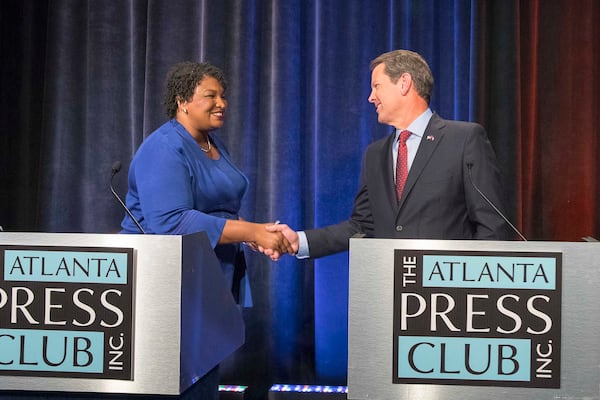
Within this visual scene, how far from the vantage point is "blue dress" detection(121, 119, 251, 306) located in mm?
2434

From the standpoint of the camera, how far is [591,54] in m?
3.31

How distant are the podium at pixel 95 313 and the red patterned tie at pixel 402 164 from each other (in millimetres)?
1035

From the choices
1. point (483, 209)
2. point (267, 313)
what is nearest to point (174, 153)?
point (483, 209)

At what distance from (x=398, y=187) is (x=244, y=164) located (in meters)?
1.22

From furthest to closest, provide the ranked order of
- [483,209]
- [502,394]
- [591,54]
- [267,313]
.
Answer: [267,313]
[591,54]
[483,209]
[502,394]

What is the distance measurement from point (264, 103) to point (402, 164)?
1182mm

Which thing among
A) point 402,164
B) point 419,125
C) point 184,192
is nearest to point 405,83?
point 419,125

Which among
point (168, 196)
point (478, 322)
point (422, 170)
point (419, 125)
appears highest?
point (419, 125)

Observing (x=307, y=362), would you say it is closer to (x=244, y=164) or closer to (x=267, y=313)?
(x=267, y=313)

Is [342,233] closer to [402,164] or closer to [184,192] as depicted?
[402,164]

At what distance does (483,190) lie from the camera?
2.37 m

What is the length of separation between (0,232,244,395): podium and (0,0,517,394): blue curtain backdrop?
6.13ft

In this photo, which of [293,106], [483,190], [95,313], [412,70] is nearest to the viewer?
[95,313]

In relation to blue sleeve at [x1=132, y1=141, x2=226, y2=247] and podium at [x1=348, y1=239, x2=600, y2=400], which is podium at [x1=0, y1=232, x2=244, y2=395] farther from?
blue sleeve at [x1=132, y1=141, x2=226, y2=247]
